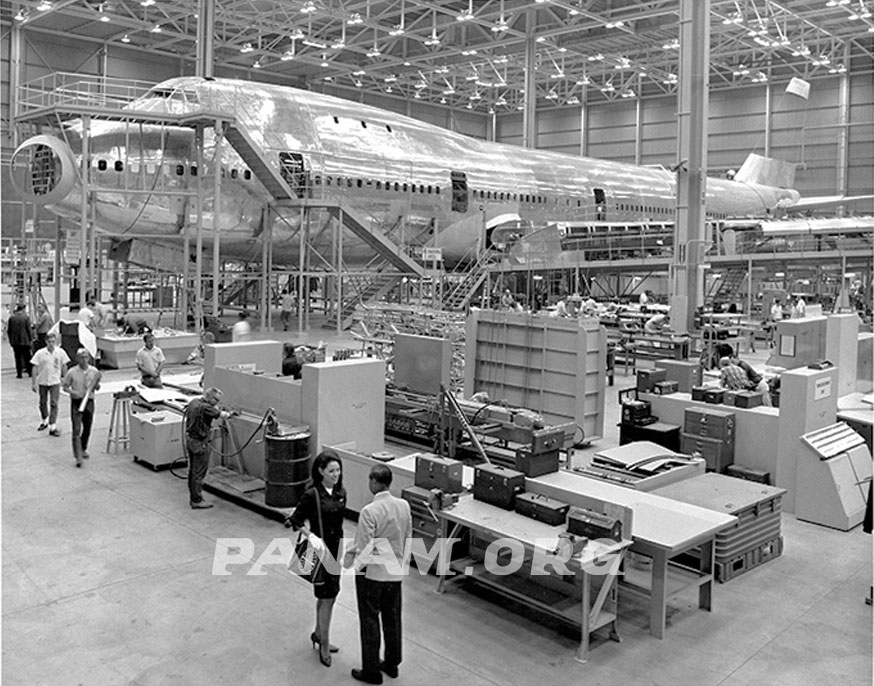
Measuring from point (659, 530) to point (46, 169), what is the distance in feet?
65.9

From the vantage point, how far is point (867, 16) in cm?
4284

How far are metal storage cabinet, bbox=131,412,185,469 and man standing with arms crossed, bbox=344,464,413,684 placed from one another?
6.58 meters

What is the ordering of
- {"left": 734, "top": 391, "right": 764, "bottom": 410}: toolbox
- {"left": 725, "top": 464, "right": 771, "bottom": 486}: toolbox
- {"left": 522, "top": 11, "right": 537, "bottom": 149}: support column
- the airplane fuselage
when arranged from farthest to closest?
{"left": 522, "top": 11, "right": 537, "bottom": 149}: support column
the airplane fuselage
{"left": 734, "top": 391, "right": 764, "bottom": 410}: toolbox
{"left": 725, "top": 464, "right": 771, "bottom": 486}: toolbox

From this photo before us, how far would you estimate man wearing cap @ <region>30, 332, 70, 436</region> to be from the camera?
1327cm

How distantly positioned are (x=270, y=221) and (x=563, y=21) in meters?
23.3

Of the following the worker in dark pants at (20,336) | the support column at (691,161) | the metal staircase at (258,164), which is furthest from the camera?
the metal staircase at (258,164)

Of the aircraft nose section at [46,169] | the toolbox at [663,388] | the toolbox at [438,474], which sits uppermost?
the aircraft nose section at [46,169]

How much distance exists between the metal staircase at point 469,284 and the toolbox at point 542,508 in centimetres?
2177

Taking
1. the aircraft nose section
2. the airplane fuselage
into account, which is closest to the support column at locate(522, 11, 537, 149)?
the airplane fuselage

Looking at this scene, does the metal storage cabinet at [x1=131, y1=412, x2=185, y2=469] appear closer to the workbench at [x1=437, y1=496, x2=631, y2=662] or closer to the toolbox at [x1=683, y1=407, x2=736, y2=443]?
the workbench at [x1=437, y1=496, x2=631, y2=662]

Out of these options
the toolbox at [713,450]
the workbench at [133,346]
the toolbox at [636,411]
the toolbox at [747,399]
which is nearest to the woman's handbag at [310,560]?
the toolbox at [713,450]

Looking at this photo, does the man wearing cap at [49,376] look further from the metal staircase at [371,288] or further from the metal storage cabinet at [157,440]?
the metal staircase at [371,288]

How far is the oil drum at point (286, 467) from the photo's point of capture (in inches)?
380

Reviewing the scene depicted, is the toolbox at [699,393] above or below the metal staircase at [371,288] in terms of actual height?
below
